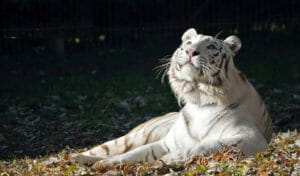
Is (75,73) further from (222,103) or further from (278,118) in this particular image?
(222,103)

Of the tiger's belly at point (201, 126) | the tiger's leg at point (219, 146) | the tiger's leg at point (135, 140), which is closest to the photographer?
the tiger's leg at point (219, 146)

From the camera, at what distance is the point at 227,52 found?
427 cm

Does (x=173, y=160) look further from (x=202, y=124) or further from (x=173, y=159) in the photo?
(x=202, y=124)

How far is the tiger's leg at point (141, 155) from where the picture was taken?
4106mm

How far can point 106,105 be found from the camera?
8078mm

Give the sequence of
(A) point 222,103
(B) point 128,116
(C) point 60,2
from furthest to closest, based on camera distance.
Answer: (C) point 60,2 → (B) point 128,116 → (A) point 222,103

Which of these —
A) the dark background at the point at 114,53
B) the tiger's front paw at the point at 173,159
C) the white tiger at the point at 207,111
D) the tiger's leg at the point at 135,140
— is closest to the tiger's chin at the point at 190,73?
the white tiger at the point at 207,111

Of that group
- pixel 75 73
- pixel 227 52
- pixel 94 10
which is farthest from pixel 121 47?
pixel 227 52

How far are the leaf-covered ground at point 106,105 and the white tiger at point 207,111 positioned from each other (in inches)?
4.3

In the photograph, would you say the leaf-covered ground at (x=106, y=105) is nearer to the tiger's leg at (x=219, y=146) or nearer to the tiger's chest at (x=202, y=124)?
the tiger's leg at (x=219, y=146)

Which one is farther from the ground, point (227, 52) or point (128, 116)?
point (227, 52)

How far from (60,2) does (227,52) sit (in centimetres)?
743

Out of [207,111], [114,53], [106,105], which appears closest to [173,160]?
[207,111]

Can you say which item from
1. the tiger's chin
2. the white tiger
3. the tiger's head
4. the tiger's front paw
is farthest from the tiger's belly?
the tiger's chin
